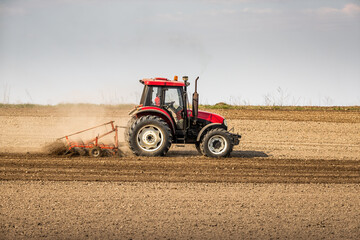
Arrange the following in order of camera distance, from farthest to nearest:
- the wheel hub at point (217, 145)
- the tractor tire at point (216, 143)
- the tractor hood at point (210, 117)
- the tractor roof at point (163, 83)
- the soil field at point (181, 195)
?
the tractor hood at point (210, 117), the wheel hub at point (217, 145), the tractor tire at point (216, 143), the tractor roof at point (163, 83), the soil field at point (181, 195)

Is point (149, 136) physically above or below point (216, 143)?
above

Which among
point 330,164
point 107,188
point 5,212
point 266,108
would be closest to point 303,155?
point 330,164

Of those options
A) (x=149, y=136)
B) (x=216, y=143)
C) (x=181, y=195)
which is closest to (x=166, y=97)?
(x=149, y=136)

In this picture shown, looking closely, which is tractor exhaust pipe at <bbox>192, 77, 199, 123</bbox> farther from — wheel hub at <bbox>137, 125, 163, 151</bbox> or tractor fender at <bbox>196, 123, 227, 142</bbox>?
wheel hub at <bbox>137, 125, 163, 151</bbox>

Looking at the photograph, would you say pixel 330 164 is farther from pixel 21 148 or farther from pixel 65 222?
pixel 21 148

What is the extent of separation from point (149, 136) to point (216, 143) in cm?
192

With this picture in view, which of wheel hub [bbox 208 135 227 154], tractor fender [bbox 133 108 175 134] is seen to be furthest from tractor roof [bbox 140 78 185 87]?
wheel hub [bbox 208 135 227 154]

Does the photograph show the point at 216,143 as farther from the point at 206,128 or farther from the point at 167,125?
the point at 167,125

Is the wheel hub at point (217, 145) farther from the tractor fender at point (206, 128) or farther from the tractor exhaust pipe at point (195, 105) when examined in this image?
the tractor exhaust pipe at point (195, 105)

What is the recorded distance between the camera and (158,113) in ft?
37.7

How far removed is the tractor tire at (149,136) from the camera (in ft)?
36.8

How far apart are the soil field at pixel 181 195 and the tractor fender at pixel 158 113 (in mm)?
1029

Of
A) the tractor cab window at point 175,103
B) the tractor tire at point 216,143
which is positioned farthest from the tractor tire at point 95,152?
the tractor tire at point 216,143

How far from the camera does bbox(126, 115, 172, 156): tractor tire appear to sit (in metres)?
11.2
